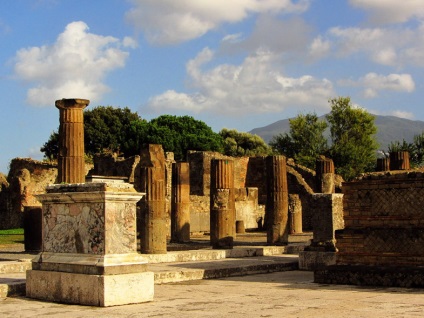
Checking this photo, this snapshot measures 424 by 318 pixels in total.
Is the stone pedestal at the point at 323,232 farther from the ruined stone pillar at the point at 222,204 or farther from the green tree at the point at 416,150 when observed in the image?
the green tree at the point at 416,150

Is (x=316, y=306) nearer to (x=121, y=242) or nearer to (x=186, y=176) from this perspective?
(x=121, y=242)

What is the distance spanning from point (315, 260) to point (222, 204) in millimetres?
6264

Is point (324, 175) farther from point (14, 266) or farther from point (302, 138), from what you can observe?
point (302, 138)

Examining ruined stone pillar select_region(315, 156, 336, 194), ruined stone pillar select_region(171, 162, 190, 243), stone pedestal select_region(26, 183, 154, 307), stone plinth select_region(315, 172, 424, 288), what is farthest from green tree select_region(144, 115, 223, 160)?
stone pedestal select_region(26, 183, 154, 307)

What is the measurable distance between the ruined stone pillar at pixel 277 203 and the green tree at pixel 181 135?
35.3 meters

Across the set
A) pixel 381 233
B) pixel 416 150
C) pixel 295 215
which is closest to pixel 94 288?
pixel 381 233

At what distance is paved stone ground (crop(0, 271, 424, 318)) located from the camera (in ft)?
24.3

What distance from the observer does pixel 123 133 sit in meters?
59.3

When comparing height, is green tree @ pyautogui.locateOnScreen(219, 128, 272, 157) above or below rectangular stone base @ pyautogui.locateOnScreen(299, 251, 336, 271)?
above

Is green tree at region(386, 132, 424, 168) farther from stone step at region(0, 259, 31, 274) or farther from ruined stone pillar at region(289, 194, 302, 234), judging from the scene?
stone step at region(0, 259, 31, 274)

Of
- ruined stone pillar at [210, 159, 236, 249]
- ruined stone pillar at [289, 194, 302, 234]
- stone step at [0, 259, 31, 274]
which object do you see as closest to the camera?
stone step at [0, 259, 31, 274]

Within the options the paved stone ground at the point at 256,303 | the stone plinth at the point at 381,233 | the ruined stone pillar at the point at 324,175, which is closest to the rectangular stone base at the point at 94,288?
the paved stone ground at the point at 256,303

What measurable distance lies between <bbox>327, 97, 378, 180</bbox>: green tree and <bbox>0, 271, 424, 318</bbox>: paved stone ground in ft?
130

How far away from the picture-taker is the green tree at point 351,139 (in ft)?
164
